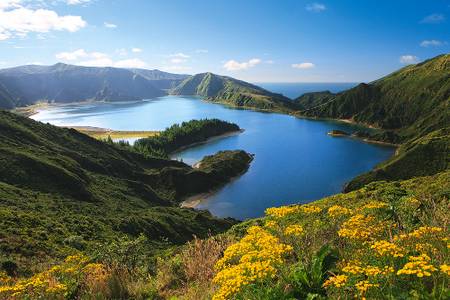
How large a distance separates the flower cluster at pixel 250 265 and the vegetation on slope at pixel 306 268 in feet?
0.06

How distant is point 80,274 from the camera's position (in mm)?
11820

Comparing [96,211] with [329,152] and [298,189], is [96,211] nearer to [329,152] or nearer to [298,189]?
[298,189]

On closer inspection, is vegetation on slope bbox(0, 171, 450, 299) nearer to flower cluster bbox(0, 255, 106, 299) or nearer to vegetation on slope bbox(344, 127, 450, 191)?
flower cluster bbox(0, 255, 106, 299)

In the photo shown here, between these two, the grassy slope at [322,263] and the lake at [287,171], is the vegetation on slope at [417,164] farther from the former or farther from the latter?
the grassy slope at [322,263]

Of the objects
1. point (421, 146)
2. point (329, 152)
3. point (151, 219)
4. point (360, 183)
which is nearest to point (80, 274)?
point (151, 219)

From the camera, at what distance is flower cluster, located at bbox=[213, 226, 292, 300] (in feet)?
23.1

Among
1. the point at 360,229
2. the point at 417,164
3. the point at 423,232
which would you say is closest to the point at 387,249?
the point at 423,232

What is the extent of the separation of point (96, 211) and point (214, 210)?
129ft

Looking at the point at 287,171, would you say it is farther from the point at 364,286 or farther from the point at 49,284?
the point at 364,286

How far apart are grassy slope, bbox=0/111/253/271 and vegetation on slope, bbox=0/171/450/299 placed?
19768 mm

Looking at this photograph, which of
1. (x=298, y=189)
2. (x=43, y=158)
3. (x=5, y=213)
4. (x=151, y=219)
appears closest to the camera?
(x=5, y=213)

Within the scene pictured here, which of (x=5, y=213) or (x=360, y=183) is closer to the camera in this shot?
(x=5, y=213)

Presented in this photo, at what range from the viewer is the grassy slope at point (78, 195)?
43969 mm

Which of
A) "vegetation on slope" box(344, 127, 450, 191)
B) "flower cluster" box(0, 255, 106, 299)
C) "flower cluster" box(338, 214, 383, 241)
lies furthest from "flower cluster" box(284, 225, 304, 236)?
"vegetation on slope" box(344, 127, 450, 191)
